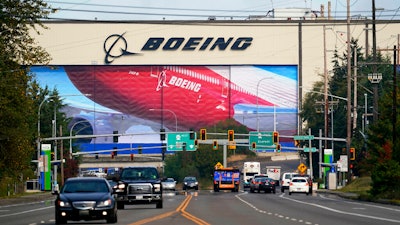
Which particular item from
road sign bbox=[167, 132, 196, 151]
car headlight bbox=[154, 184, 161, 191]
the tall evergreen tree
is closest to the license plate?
car headlight bbox=[154, 184, 161, 191]

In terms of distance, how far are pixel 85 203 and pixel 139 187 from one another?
45.4 feet

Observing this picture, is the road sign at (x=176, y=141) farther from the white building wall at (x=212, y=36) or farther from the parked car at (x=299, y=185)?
the parked car at (x=299, y=185)

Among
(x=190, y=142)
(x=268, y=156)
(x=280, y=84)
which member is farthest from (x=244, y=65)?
(x=190, y=142)

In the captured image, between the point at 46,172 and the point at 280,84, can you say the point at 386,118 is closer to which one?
the point at 46,172

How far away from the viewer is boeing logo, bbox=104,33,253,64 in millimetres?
160250

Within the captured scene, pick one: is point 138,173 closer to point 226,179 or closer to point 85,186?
point 85,186

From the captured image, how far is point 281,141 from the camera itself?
16288cm

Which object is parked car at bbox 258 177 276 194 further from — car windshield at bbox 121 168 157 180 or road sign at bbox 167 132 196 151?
car windshield at bbox 121 168 157 180

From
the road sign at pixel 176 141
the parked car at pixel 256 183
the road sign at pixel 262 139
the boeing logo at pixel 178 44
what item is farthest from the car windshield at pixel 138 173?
the boeing logo at pixel 178 44

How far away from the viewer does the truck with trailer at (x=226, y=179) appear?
101m

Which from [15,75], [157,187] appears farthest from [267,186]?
[157,187]

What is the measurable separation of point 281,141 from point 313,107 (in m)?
Result: 28.5

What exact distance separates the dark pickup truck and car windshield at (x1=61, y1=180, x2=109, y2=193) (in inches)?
473

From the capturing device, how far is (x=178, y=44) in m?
162
